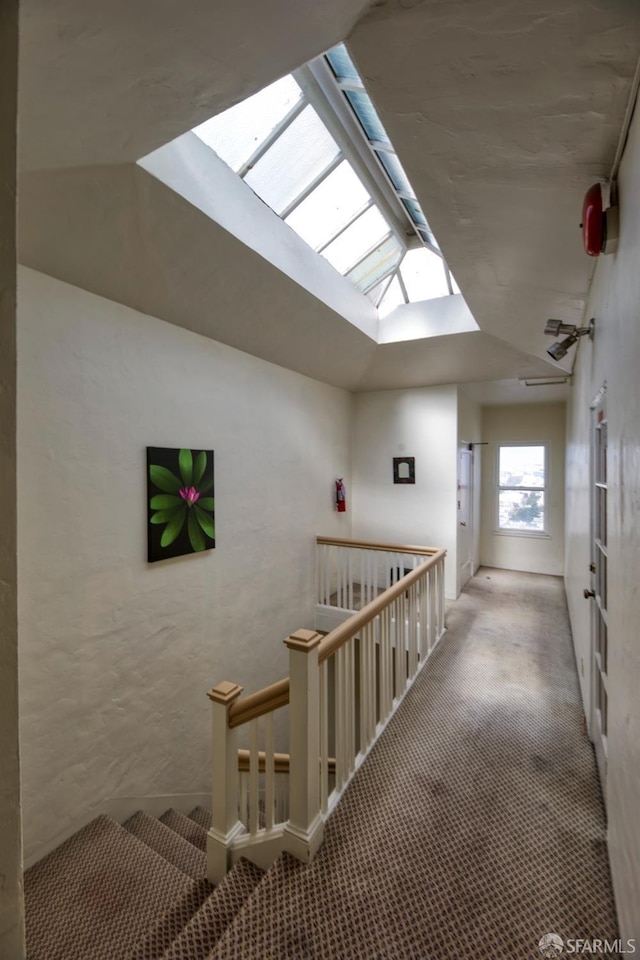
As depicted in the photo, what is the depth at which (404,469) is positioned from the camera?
5.12 metres

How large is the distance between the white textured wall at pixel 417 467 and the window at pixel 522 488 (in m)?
1.93

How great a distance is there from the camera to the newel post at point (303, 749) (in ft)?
5.19

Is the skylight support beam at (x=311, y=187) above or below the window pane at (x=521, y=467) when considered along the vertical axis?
above

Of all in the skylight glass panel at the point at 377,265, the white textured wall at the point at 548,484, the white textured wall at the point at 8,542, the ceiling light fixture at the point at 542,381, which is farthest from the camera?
the white textured wall at the point at 548,484

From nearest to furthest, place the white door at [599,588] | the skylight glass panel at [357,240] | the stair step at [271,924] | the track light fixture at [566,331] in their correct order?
the stair step at [271,924]
the white door at [599,588]
the track light fixture at [566,331]
the skylight glass panel at [357,240]

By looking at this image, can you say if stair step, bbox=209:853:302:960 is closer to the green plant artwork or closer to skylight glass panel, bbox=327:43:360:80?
the green plant artwork

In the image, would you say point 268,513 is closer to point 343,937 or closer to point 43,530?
point 43,530

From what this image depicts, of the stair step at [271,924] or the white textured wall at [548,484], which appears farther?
the white textured wall at [548,484]

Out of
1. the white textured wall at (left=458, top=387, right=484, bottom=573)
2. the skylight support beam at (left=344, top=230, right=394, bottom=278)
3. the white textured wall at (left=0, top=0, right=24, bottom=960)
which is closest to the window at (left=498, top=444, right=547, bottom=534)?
the white textured wall at (left=458, top=387, right=484, bottom=573)

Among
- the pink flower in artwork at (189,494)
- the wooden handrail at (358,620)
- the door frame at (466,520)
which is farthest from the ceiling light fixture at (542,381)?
the pink flower in artwork at (189,494)

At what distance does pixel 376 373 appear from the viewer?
16.1 feet

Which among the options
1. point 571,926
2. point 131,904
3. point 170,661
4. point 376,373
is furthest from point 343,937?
point 376,373

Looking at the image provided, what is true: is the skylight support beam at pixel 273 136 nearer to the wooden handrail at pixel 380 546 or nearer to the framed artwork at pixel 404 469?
the wooden handrail at pixel 380 546

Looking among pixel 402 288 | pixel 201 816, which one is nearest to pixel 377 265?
pixel 402 288
